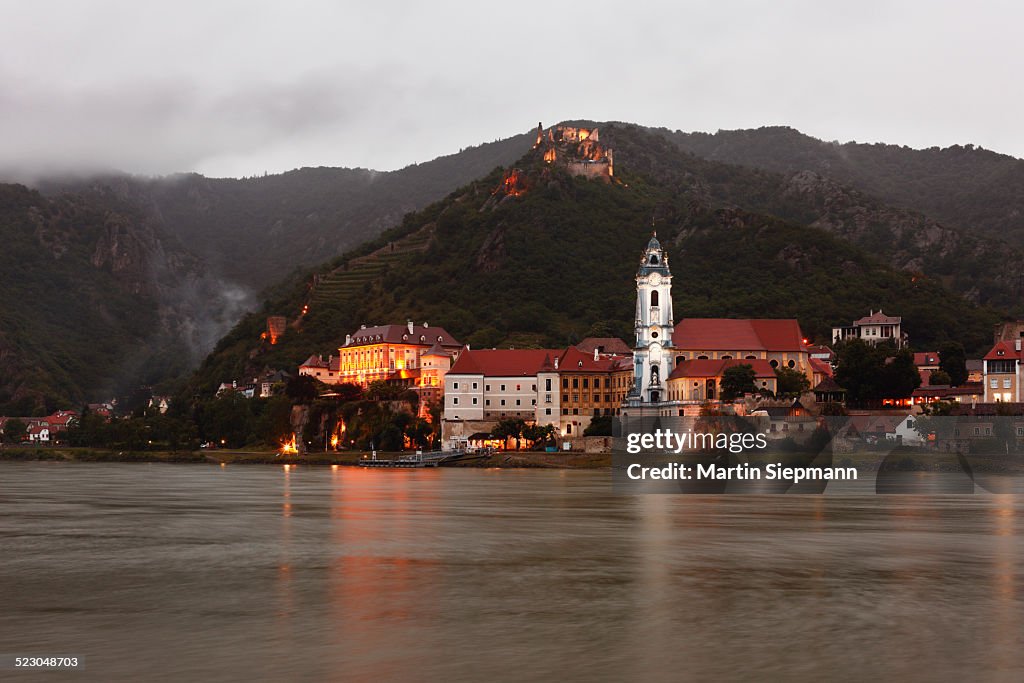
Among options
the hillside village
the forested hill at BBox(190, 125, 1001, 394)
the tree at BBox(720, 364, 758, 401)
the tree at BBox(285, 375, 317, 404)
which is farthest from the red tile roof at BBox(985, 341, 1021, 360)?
the tree at BBox(285, 375, 317, 404)

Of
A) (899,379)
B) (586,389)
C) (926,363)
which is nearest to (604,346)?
(586,389)

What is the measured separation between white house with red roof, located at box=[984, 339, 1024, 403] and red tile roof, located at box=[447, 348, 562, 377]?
38.7 meters

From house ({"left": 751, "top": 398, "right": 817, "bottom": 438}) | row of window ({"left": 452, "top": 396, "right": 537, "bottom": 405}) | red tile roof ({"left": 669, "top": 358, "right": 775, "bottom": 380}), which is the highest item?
red tile roof ({"left": 669, "top": 358, "right": 775, "bottom": 380})

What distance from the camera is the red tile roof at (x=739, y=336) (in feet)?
345

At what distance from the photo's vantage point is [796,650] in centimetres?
2427

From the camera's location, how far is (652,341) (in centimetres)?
10400

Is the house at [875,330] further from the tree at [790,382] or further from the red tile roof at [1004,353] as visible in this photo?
the red tile roof at [1004,353]

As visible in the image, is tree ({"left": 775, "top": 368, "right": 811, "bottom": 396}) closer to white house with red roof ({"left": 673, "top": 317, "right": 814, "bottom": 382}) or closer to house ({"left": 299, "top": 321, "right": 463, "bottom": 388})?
white house with red roof ({"left": 673, "top": 317, "right": 814, "bottom": 382})

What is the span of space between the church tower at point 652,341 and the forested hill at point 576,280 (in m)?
30.1

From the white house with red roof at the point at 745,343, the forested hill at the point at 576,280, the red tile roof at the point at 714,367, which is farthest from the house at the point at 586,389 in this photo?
the forested hill at the point at 576,280

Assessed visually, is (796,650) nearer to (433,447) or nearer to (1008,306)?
(433,447)

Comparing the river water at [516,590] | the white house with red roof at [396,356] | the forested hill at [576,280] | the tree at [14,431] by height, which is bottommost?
the river water at [516,590]

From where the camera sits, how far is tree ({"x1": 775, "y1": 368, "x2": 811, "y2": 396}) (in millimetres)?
95719

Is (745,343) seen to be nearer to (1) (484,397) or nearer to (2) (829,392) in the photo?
(2) (829,392)
